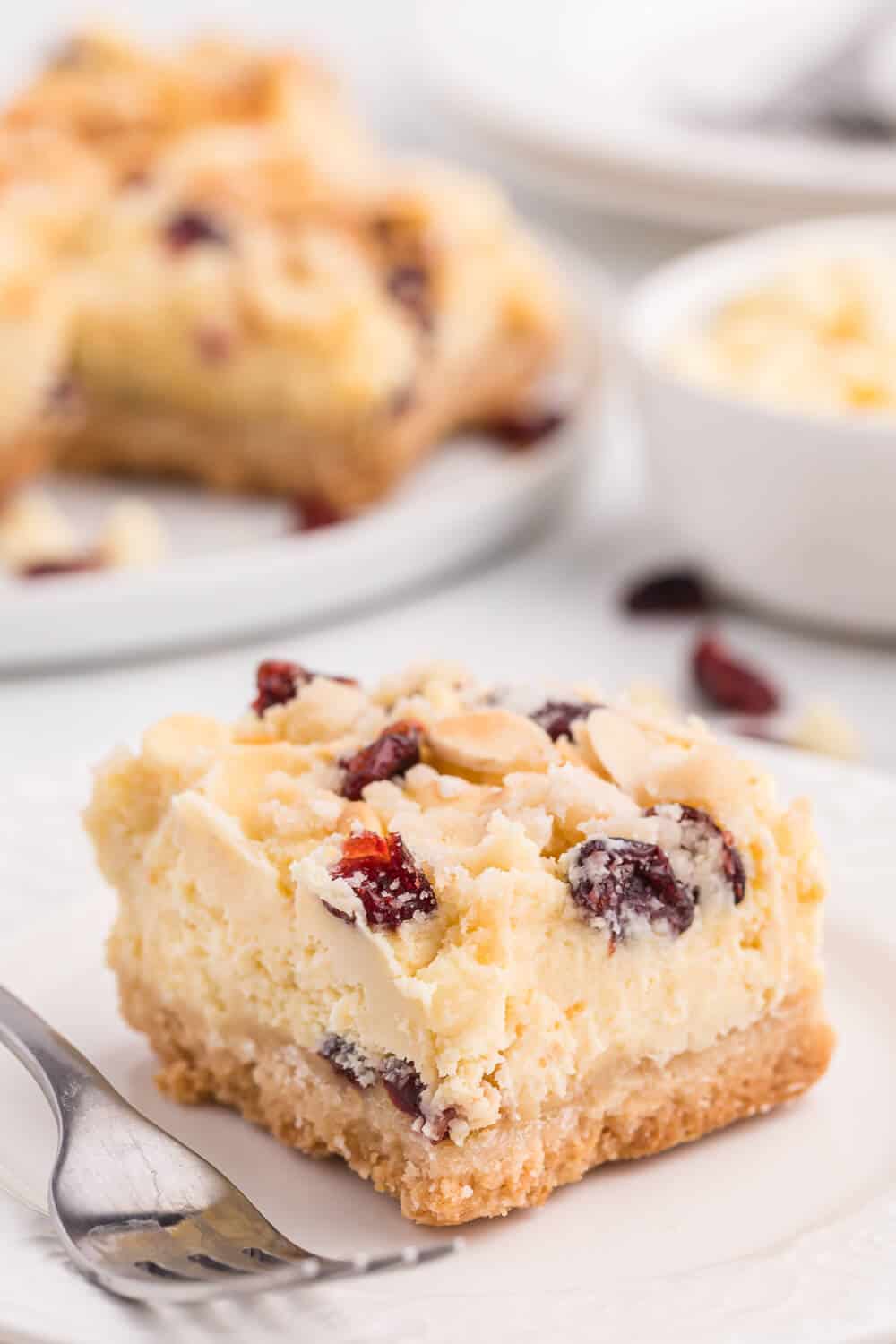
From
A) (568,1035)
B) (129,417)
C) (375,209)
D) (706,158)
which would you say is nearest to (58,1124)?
(568,1035)

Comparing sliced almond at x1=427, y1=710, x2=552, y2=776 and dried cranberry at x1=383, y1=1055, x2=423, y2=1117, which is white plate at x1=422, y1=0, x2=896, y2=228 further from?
dried cranberry at x1=383, y1=1055, x2=423, y2=1117

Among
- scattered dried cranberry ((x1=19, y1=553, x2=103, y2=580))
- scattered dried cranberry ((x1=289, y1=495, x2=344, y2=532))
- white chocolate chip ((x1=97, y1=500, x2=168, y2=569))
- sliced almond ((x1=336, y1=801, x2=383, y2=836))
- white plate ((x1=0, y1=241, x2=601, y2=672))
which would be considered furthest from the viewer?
scattered dried cranberry ((x1=289, y1=495, x2=344, y2=532))

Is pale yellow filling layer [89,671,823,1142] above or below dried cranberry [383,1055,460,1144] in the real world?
above

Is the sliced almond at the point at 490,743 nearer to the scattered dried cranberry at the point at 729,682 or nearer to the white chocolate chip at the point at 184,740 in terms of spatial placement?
the white chocolate chip at the point at 184,740

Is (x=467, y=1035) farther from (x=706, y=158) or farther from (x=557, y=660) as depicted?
(x=706, y=158)

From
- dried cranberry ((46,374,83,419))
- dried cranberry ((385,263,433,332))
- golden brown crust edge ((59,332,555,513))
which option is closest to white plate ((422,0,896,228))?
golden brown crust edge ((59,332,555,513))

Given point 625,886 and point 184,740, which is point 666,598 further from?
point 625,886

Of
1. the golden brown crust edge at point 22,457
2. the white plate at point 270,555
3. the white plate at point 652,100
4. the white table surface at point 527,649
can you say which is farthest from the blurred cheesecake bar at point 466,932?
the white plate at point 652,100
